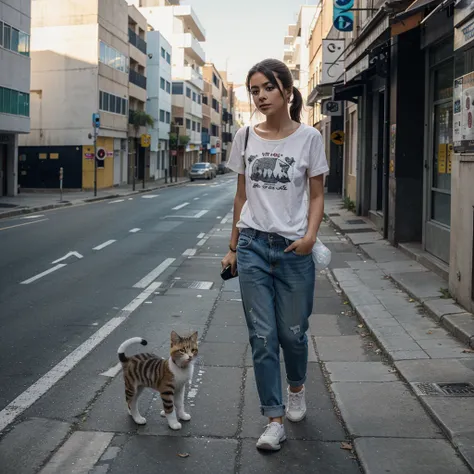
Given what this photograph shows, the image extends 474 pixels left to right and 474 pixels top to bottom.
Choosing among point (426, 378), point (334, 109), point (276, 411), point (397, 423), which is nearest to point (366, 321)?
point (426, 378)

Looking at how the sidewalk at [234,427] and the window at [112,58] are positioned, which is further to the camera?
the window at [112,58]

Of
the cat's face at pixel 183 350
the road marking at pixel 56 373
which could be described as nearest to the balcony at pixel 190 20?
the road marking at pixel 56 373

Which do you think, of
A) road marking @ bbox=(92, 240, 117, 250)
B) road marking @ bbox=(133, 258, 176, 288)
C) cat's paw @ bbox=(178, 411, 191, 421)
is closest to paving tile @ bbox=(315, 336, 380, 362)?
cat's paw @ bbox=(178, 411, 191, 421)

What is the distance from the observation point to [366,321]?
8203 mm

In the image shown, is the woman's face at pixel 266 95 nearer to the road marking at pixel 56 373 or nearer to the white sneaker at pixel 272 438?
the white sneaker at pixel 272 438

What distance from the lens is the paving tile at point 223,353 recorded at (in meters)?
6.70

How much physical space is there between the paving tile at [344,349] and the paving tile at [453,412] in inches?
59.2

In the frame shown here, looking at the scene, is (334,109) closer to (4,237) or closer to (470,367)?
(4,237)

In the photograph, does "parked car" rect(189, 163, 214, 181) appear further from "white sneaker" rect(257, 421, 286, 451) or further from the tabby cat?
"white sneaker" rect(257, 421, 286, 451)

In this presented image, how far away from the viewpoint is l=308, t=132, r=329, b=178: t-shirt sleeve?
4.40 m

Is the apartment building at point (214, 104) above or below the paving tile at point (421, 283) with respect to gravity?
above

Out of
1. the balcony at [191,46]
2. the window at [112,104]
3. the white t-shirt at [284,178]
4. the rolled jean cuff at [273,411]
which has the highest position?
the balcony at [191,46]

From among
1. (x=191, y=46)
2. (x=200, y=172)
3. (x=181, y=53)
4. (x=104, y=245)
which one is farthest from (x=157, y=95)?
(x=104, y=245)

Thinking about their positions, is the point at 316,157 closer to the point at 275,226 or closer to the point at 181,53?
the point at 275,226
